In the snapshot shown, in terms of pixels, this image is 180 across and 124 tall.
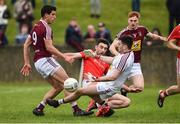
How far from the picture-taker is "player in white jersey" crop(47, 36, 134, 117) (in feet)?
55.4

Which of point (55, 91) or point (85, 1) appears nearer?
point (55, 91)

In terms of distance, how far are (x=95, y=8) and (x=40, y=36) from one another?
17251 mm

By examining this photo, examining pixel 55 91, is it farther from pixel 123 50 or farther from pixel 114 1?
pixel 114 1

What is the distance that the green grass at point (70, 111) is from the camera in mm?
16906

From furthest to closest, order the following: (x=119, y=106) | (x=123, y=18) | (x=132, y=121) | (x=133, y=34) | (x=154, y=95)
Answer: (x=123, y=18) → (x=154, y=95) → (x=133, y=34) → (x=119, y=106) → (x=132, y=121)

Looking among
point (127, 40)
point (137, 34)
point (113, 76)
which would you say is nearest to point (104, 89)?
point (113, 76)

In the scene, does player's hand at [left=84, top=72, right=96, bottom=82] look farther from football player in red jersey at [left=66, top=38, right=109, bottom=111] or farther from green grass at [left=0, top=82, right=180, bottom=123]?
green grass at [left=0, top=82, right=180, bottom=123]

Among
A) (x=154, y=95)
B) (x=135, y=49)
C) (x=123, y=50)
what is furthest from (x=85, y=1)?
(x=123, y=50)

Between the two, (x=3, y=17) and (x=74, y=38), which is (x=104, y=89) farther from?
(x=3, y=17)

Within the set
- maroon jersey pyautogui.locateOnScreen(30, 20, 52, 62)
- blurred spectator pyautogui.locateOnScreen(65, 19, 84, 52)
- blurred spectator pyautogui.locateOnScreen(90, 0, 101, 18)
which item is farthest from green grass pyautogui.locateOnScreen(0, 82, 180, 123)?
blurred spectator pyautogui.locateOnScreen(90, 0, 101, 18)

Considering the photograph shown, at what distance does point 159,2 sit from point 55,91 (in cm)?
2145

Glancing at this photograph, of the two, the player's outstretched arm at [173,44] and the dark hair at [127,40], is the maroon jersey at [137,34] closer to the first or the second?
the player's outstretched arm at [173,44]

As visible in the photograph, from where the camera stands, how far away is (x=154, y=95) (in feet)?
80.2

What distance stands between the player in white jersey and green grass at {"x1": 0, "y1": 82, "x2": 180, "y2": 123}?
0.92 ft
